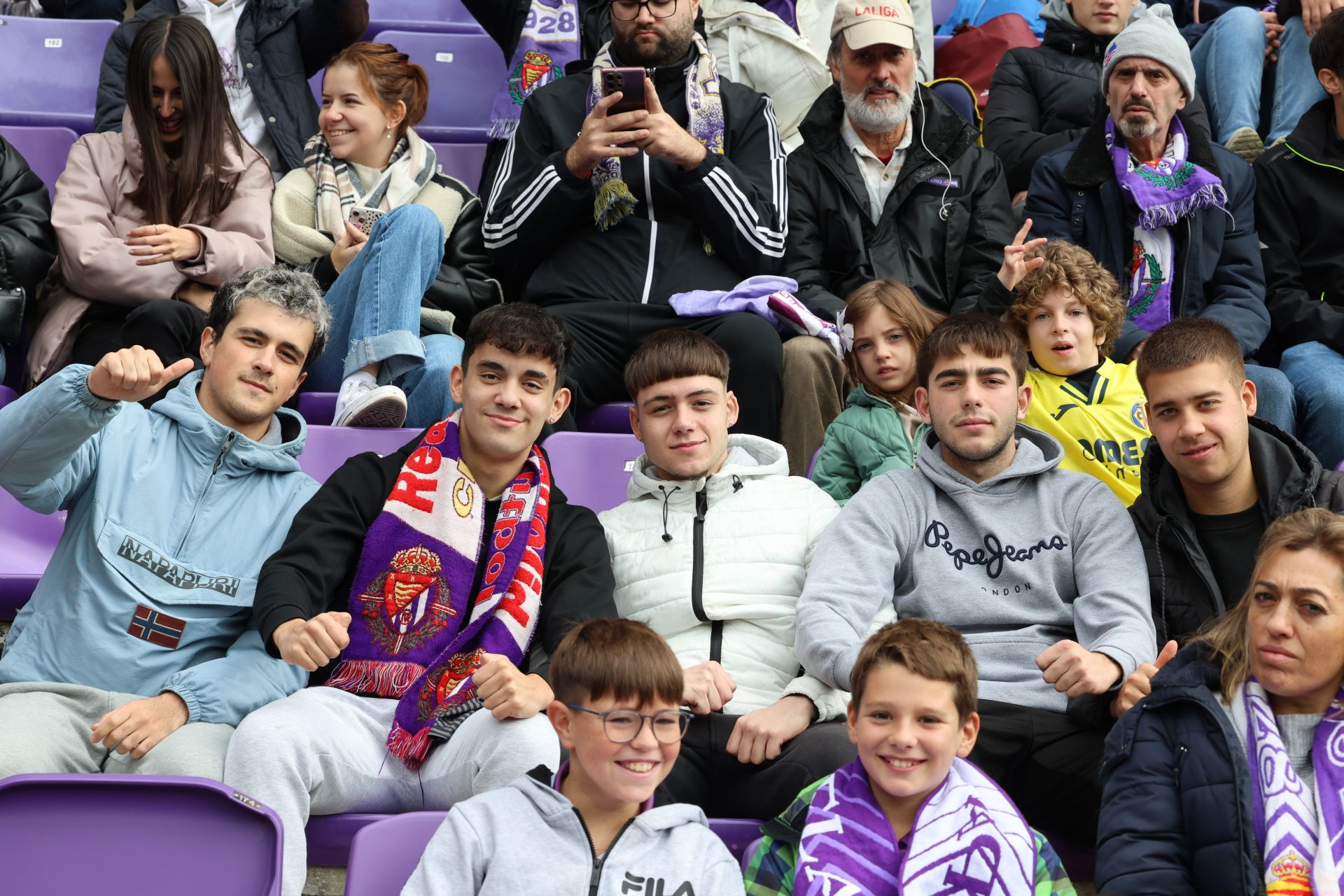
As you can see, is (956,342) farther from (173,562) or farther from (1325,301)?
(1325,301)

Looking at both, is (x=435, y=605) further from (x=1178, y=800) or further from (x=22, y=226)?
(x=22, y=226)

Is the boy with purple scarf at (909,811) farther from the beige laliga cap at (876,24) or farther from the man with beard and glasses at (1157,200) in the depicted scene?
the beige laliga cap at (876,24)

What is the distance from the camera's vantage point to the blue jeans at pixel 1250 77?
5496mm

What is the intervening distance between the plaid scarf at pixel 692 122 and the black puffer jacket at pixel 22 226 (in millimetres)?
1503

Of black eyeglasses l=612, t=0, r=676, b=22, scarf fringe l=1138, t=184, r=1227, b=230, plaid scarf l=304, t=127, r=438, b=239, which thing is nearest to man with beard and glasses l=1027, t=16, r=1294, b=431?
scarf fringe l=1138, t=184, r=1227, b=230

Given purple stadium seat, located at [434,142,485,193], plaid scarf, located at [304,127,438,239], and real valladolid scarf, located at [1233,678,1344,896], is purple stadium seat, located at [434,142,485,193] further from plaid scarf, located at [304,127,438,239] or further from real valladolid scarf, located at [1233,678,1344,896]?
real valladolid scarf, located at [1233,678,1344,896]

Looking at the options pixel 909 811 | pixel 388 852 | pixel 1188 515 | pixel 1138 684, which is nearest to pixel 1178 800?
pixel 1138 684

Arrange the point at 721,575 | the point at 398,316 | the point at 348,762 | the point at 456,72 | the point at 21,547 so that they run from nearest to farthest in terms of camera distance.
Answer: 1. the point at 348,762
2. the point at 721,575
3. the point at 21,547
4. the point at 398,316
5. the point at 456,72

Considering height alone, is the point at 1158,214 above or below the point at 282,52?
below

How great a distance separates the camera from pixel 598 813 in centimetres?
223

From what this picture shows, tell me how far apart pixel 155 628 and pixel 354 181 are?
2.09m

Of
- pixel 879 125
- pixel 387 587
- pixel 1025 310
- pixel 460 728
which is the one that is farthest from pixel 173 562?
pixel 879 125

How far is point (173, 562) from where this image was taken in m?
2.79

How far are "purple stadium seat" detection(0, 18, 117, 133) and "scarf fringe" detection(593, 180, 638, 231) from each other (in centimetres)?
236
